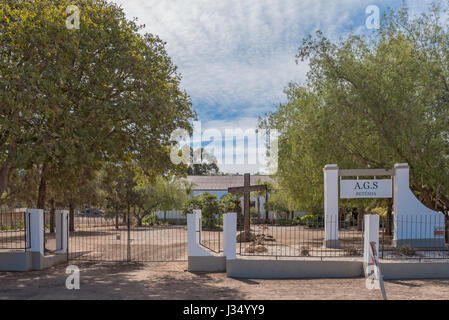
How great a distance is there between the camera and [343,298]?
8.86m

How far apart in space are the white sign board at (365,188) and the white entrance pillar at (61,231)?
9.92 m

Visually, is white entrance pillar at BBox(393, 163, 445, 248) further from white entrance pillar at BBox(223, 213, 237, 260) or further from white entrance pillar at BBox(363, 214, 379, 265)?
white entrance pillar at BBox(223, 213, 237, 260)

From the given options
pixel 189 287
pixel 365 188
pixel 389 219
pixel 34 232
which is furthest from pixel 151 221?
pixel 189 287

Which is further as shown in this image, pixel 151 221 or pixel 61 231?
pixel 151 221

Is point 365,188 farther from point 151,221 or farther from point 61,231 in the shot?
point 151,221

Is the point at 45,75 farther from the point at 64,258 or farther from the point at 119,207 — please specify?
the point at 119,207

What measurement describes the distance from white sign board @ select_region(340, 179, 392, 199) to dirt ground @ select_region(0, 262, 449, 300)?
4837 millimetres

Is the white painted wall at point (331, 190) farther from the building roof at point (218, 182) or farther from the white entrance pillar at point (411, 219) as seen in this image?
the building roof at point (218, 182)

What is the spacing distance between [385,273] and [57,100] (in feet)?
32.6

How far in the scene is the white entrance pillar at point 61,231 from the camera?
45.8 feet

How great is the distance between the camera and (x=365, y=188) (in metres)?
15.3

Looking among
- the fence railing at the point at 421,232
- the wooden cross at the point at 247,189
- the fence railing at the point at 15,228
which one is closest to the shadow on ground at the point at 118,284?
the fence railing at the point at 15,228

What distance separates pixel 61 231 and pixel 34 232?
1.41m

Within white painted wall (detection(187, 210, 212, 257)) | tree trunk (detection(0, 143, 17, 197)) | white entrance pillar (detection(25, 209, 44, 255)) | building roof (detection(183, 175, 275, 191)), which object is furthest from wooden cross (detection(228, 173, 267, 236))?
building roof (detection(183, 175, 275, 191))
